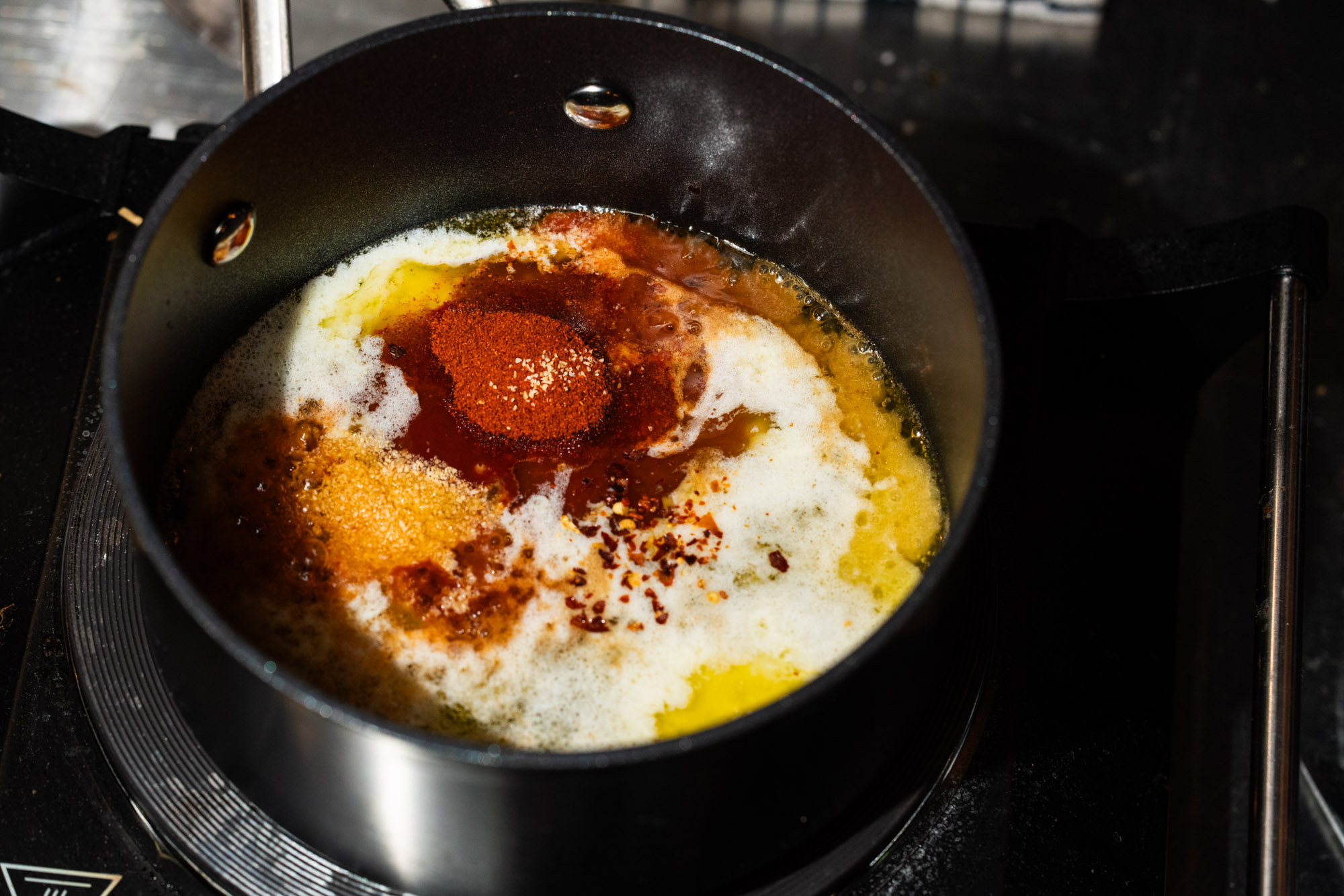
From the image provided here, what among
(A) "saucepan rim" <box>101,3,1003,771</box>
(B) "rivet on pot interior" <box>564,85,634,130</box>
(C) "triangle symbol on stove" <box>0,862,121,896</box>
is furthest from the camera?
(B) "rivet on pot interior" <box>564,85,634,130</box>

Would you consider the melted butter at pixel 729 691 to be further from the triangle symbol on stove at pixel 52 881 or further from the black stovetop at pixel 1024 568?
the triangle symbol on stove at pixel 52 881

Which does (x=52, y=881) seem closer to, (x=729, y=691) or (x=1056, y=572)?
(x=729, y=691)

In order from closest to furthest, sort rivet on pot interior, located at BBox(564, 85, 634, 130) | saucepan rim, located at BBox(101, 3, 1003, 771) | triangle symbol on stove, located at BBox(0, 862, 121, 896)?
saucepan rim, located at BBox(101, 3, 1003, 771), triangle symbol on stove, located at BBox(0, 862, 121, 896), rivet on pot interior, located at BBox(564, 85, 634, 130)

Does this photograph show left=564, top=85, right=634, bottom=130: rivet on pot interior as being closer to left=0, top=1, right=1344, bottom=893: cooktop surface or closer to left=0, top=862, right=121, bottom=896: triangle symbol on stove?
left=0, top=1, right=1344, bottom=893: cooktop surface

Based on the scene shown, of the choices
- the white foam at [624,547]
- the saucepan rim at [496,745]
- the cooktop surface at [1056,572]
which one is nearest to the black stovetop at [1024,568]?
the cooktop surface at [1056,572]

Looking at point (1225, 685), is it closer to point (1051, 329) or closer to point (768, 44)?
point (1051, 329)

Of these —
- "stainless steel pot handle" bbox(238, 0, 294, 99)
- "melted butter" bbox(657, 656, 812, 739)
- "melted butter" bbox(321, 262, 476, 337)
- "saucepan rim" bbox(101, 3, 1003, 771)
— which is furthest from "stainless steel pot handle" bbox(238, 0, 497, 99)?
"melted butter" bbox(657, 656, 812, 739)

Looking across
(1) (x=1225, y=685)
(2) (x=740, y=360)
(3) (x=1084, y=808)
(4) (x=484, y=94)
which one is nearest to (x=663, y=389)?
(2) (x=740, y=360)
